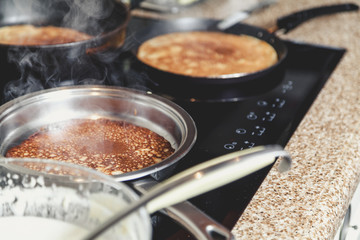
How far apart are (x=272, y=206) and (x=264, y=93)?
1.42ft

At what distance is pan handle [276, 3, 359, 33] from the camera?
4.56 feet

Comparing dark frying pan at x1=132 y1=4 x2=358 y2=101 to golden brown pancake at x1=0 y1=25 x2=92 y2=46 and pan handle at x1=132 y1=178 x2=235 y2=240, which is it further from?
pan handle at x1=132 y1=178 x2=235 y2=240

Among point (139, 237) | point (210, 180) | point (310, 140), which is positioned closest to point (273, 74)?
point (310, 140)

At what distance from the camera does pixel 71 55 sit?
99 centimetres

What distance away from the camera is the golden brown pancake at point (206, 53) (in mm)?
1207

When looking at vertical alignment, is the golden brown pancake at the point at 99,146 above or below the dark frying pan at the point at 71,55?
below

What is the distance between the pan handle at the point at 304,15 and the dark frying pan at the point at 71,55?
474mm

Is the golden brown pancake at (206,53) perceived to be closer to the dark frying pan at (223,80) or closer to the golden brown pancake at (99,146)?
the dark frying pan at (223,80)

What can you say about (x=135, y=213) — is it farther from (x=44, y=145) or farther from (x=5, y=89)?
Answer: (x=5, y=89)

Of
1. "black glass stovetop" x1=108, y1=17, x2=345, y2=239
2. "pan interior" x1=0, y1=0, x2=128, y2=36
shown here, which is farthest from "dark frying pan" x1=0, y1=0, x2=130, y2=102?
"black glass stovetop" x1=108, y1=17, x2=345, y2=239

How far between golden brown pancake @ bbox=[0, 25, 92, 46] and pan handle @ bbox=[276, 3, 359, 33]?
57 cm

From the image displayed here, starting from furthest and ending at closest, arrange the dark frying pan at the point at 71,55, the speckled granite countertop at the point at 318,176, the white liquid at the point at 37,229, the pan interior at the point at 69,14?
the pan interior at the point at 69,14
the dark frying pan at the point at 71,55
the speckled granite countertop at the point at 318,176
the white liquid at the point at 37,229

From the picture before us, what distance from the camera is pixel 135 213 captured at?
50 centimetres

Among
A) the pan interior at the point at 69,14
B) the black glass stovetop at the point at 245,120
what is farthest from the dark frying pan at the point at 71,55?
the black glass stovetop at the point at 245,120
